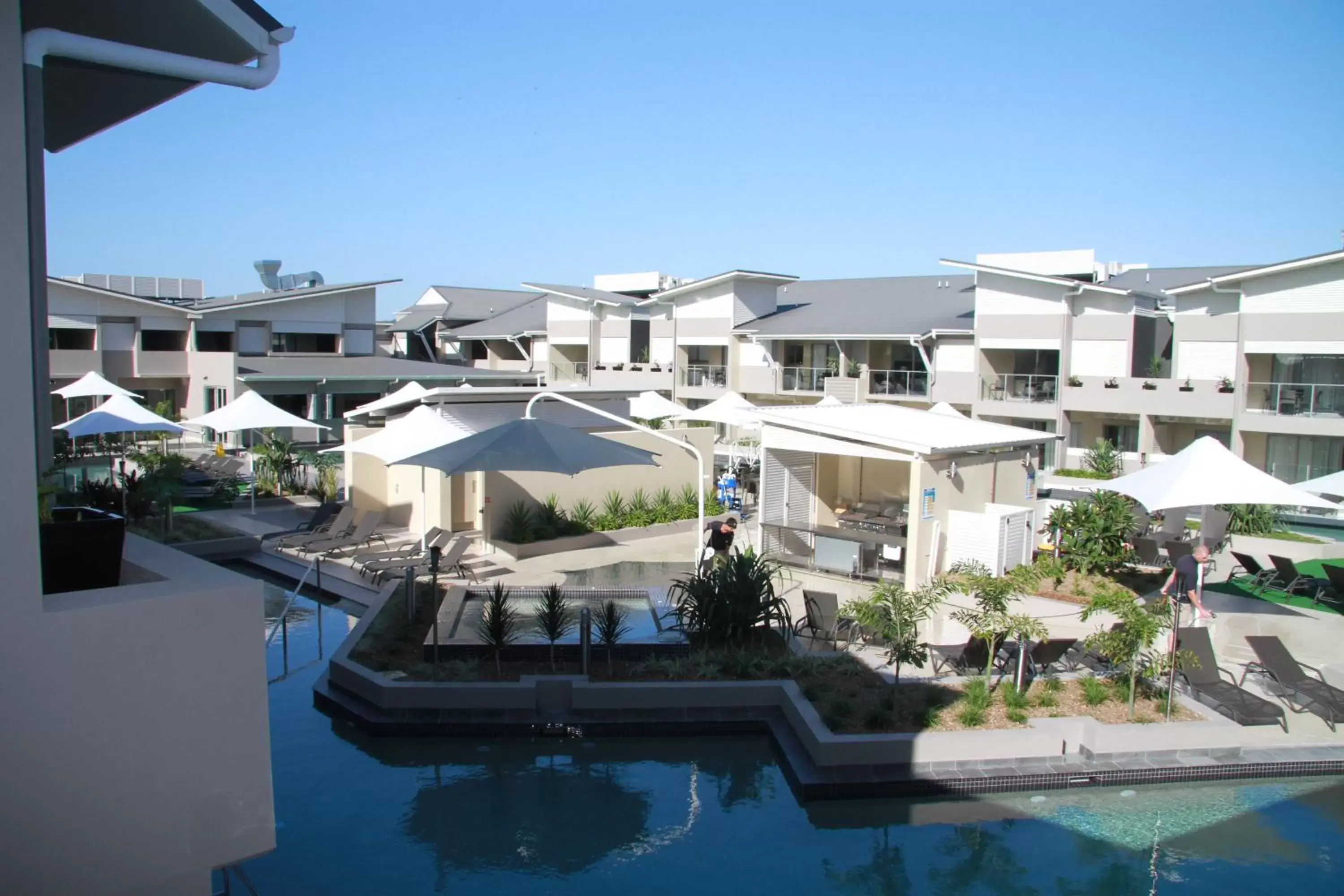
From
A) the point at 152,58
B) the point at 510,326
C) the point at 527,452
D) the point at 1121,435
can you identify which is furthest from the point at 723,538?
the point at 510,326

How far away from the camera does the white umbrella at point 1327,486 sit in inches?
653

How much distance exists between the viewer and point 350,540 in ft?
61.1

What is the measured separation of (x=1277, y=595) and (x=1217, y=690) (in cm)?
695

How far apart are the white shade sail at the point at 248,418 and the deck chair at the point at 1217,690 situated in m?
17.8

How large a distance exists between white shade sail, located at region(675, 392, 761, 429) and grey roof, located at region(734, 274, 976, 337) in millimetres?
10827

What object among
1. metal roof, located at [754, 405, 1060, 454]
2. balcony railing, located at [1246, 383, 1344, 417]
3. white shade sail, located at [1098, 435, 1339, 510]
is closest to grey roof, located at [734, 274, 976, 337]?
balcony railing, located at [1246, 383, 1344, 417]

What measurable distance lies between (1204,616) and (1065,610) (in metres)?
2.16

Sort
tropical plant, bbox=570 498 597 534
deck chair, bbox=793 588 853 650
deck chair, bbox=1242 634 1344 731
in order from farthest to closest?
tropical plant, bbox=570 498 597 534
deck chair, bbox=793 588 853 650
deck chair, bbox=1242 634 1344 731

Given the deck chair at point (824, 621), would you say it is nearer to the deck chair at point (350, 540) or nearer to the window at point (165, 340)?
the deck chair at point (350, 540)

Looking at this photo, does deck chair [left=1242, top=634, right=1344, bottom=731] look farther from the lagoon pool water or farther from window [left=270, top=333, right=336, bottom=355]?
window [left=270, top=333, right=336, bottom=355]

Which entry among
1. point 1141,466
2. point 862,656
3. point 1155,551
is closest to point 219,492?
point 862,656

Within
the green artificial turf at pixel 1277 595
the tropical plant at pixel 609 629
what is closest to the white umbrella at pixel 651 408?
the tropical plant at pixel 609 629

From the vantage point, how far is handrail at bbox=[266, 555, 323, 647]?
14180 millimetres

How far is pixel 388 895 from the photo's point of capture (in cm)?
756
